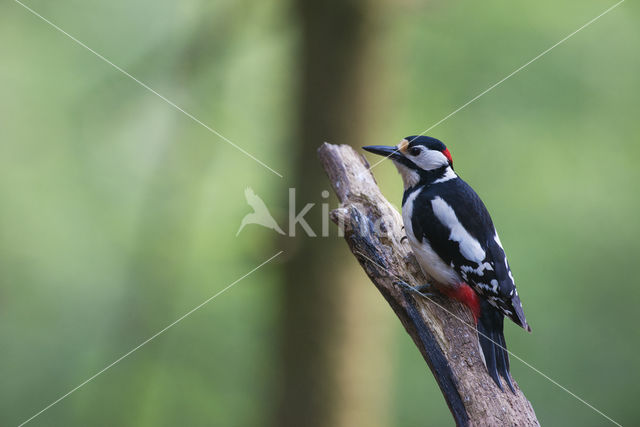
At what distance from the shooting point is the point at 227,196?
3.99 meters

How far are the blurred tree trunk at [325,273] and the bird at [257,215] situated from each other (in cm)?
13

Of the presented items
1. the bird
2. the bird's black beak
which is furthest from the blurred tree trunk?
the bird's black beak

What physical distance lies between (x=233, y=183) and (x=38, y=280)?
1.49 metres

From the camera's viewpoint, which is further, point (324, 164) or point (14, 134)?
point (14, 134)

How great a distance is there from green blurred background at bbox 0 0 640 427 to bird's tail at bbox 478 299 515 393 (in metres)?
1.50

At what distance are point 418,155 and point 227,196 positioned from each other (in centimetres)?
224

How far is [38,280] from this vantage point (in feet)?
13.2

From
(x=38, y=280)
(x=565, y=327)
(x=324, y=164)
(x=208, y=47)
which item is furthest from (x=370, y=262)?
(x=38, y=280)

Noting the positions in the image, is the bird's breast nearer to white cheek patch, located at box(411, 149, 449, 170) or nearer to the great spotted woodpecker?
the great spotted woodpecker

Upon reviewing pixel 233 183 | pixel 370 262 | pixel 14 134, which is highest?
pixel 14 134

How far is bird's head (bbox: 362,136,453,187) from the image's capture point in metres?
1.93

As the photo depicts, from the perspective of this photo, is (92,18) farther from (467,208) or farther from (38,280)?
(467,208)
